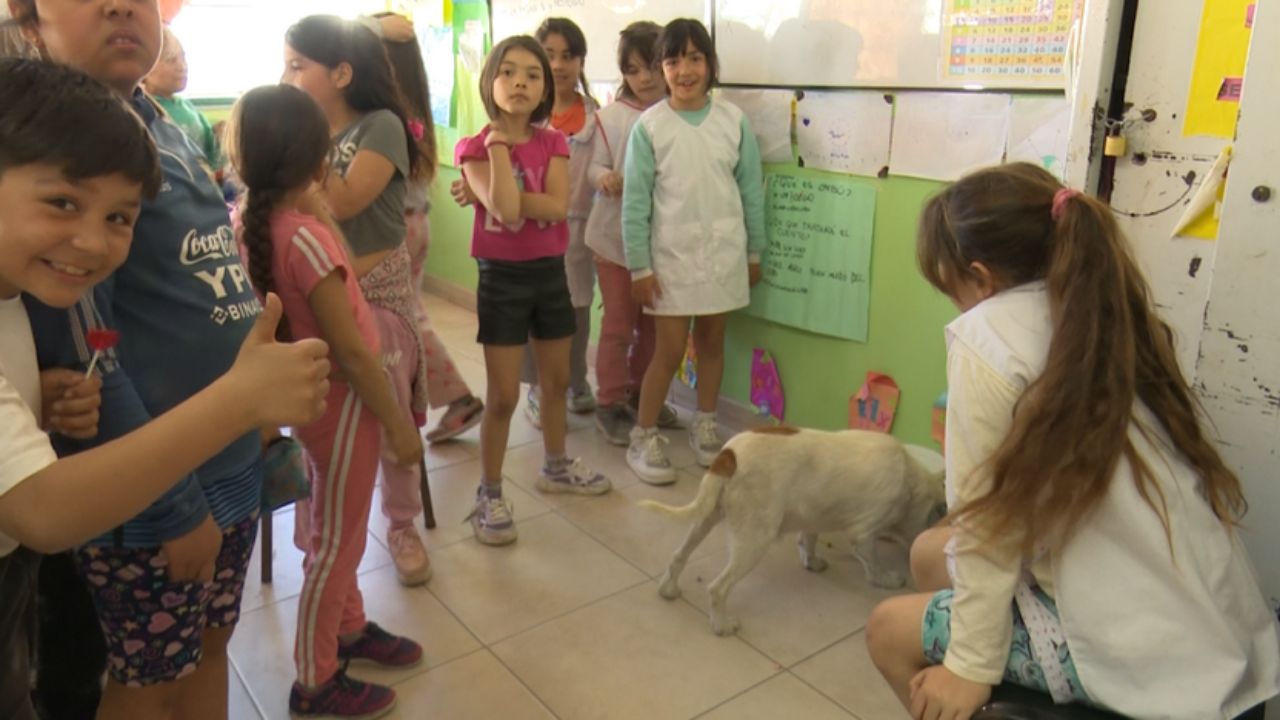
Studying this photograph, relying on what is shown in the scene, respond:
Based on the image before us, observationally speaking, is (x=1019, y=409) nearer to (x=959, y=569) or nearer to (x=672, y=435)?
(x=959, y=569)

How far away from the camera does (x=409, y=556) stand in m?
2.22

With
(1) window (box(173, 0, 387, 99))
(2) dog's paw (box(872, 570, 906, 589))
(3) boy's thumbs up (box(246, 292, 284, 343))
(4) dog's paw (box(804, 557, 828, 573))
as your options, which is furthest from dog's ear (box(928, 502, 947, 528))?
(1) window (box(173, 0, 387, 99))

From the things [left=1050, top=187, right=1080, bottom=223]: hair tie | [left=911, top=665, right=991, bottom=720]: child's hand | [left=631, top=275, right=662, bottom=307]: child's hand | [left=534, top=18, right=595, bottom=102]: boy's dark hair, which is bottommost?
[left=911, top=665, right=991, bottom=720]: child's hand

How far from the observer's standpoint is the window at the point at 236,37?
4840 millimetres

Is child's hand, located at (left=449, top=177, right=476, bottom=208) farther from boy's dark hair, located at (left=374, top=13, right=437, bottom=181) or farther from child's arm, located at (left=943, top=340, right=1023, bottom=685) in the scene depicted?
child's arm, located at (left=943, top=340, right=1023, bottom=685)

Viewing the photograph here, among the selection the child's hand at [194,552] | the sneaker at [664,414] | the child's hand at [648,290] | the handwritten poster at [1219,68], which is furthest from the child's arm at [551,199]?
the handwritten poster at [1219,68]

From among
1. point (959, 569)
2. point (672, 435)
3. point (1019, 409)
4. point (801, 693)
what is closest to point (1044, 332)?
A: point (1019, 409)

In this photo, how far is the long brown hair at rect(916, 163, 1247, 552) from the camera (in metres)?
1.10

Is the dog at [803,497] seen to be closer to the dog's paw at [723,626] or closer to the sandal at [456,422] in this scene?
the dog's paw at [723,626]

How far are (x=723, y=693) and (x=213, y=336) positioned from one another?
1212 millimetres

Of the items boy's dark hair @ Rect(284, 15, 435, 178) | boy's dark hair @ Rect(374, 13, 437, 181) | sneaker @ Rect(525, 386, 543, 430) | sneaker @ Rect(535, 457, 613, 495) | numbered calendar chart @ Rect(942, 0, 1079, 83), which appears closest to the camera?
boy's dark hair @ Rect(284, 15, 435, 178)

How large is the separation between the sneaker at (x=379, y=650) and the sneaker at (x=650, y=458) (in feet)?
3.42

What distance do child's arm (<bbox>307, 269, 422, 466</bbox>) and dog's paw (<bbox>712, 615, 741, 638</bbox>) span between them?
81cm

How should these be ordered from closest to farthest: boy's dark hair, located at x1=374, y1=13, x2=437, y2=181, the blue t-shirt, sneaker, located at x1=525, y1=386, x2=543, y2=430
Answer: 1. the blue t-shirt
2. boy's dark hair, located at x1=374, y1=13, x2=437, y2=181
3. sneaker, located at x1=525, y1=386, x2=543, y2=430
